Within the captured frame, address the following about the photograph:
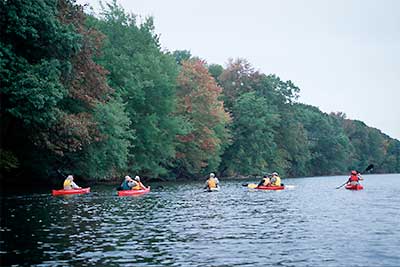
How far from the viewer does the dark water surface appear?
12406mm

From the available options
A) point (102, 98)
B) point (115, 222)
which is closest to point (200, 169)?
point (102, 98)

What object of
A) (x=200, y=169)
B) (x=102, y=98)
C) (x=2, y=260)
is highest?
(x=102, y=98)

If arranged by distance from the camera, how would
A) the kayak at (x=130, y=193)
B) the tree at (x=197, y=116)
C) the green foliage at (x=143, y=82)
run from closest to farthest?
the kayak at (x=130, y=193) < the green foliage at (x=143, y=82) < the tree at (x=197, y=116)

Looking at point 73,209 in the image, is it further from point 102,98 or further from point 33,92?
point 102,98

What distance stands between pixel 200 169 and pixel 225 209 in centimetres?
4322

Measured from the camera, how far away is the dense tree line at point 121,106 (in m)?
31.2

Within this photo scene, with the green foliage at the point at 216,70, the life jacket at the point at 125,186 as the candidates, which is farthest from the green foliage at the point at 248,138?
the life jacket at the point at 125,186

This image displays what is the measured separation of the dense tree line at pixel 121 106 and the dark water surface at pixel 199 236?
9.28 m

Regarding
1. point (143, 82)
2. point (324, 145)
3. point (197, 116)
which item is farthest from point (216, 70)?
point (143, 82)

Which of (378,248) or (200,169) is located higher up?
(200,169)

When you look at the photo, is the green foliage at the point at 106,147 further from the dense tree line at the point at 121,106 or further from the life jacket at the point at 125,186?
the life jacket at the point at 125,186

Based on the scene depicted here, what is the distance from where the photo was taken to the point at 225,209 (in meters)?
24.8

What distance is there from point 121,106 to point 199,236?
103 feet

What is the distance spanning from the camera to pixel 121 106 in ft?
151
